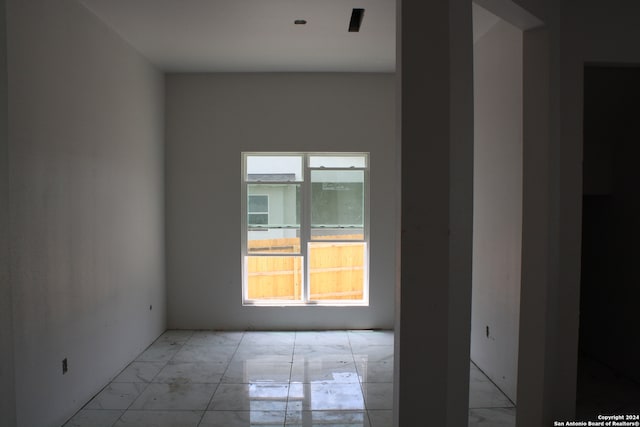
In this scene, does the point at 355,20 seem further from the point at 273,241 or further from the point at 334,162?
the point at 273,241

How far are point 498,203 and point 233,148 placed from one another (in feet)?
10.5

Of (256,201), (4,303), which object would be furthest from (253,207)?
(4,303)

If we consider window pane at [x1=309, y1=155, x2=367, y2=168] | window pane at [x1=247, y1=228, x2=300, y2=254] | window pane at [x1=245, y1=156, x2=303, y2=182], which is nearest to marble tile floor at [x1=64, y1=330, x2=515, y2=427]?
window pane at [x1=247, y1=228, x2=300, y2=254]

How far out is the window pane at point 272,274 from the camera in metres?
5.72

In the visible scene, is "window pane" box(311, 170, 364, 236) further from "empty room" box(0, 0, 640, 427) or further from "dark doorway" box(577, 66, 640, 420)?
"dark doorway" box(577, 66, 640, 420)

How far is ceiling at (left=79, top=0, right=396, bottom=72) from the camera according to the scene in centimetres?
358

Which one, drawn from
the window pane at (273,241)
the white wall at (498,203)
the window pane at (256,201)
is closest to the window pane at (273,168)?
the window pane at (256,201)

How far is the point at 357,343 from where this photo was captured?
511 centimetres

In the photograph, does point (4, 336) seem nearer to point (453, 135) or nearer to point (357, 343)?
point (453, 135)

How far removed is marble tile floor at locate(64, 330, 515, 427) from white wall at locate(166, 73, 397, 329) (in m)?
0.60

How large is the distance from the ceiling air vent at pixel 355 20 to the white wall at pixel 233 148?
1462 mm

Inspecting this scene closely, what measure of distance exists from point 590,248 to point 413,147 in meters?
3.41

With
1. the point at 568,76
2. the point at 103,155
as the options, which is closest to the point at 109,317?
the point at 103,155

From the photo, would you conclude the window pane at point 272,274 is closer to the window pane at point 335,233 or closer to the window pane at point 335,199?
the window pane at point 335,233
